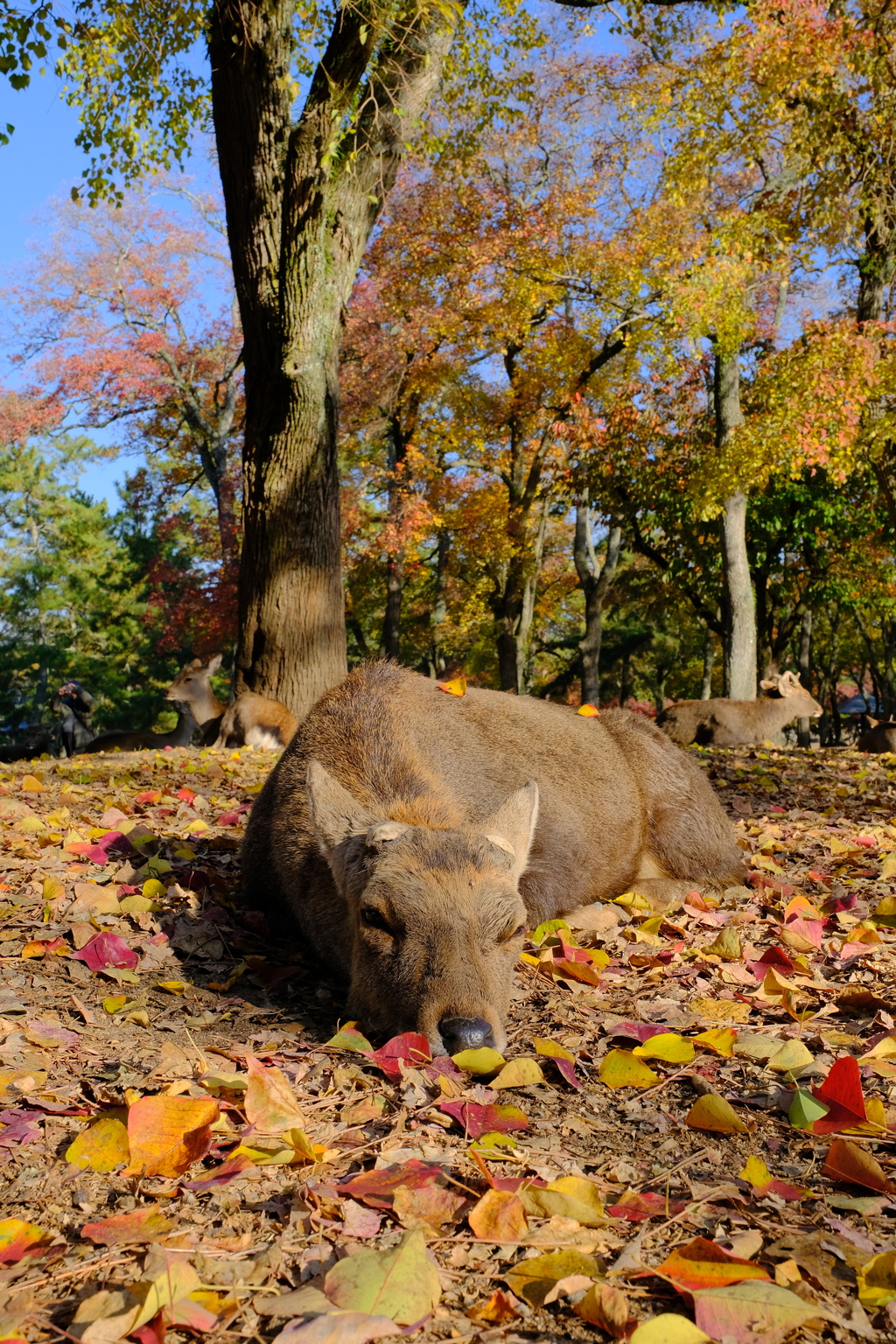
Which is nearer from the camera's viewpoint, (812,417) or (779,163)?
(812,417)

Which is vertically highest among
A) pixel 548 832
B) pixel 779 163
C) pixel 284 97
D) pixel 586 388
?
pixel 779 163

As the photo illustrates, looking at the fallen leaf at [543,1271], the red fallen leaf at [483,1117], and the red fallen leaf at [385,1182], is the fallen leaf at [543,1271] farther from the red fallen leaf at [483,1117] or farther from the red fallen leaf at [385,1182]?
the red fallen leaf at [483,1117]

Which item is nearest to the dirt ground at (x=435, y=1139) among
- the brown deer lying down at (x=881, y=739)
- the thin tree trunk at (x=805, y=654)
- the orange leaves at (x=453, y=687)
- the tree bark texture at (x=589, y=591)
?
the orange leaves at (x=453, y=687)

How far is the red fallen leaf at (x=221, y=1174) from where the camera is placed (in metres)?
2.26

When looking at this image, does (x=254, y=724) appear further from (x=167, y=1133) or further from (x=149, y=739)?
(x=167, y=1133)

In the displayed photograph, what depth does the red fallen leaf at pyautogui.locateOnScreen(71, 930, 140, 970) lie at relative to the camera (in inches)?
157

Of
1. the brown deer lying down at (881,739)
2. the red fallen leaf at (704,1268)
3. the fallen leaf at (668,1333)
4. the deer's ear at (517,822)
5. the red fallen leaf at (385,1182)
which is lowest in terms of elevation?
the red fallen leaf at (385,1182)

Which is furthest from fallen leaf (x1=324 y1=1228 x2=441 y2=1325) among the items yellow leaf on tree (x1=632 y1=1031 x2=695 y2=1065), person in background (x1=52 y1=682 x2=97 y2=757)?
person in background (x1=52 y1=682 x2=97 y2=757)

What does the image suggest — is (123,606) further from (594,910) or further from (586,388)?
(594,910)

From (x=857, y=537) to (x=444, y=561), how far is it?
14.1 metres

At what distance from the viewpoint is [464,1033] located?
301cm

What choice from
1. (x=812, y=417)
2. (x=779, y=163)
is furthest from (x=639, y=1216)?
(x=779, y=163)

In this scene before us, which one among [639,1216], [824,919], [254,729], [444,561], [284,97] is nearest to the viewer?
[639,1216]

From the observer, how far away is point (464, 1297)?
1866mm
